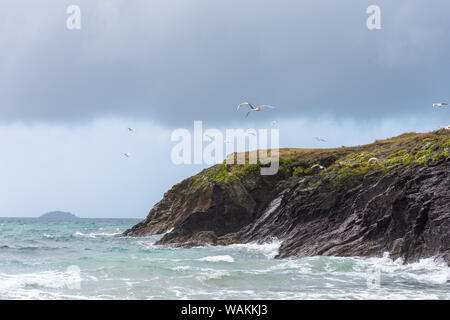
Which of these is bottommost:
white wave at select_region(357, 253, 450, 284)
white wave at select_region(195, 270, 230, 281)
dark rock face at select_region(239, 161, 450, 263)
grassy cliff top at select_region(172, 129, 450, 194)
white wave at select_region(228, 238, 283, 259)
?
white wave at select_region(228, 238, 283, 259)

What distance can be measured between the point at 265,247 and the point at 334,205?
5505mm

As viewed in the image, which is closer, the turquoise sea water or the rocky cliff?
the turquoise sea water

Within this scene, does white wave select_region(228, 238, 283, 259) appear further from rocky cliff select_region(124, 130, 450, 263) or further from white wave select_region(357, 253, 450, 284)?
white wave select_region(357, 253, 450, 284)

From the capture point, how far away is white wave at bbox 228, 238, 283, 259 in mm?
28880

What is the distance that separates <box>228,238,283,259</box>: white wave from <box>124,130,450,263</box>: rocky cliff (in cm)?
52

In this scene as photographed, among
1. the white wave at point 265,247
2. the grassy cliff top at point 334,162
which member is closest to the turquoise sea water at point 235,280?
the white wave at point 265,247

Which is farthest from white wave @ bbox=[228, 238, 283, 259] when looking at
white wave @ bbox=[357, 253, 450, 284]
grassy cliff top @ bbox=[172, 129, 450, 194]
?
white wave @ bbox=[357, 253, 450, 284]

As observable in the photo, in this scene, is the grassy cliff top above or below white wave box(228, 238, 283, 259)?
above

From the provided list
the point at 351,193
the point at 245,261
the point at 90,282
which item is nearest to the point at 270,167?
the point at 351,193

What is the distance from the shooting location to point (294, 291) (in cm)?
1617
